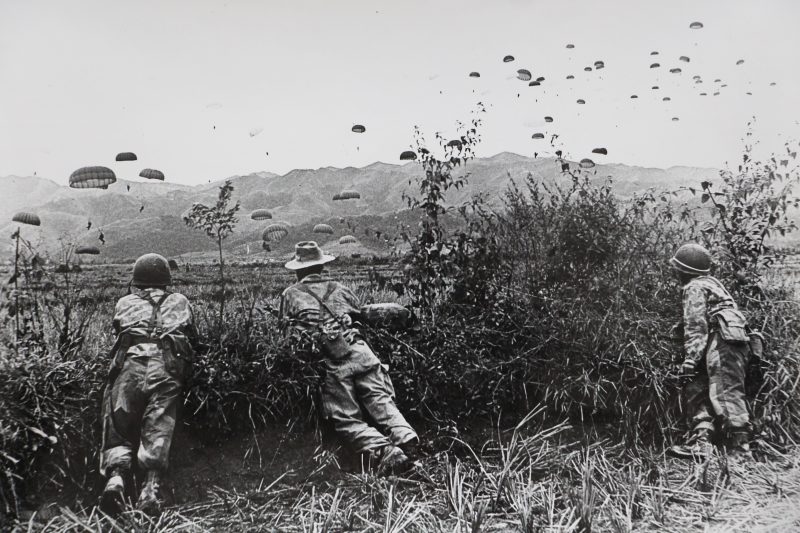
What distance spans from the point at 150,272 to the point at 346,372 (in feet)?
5.55

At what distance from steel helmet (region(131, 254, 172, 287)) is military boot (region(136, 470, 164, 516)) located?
1.38 meters

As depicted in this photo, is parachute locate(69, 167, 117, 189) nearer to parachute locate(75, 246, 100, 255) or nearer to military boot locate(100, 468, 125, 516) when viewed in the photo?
parachute locate(75, 246, 100, 255)

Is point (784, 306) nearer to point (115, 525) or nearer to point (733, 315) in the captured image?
point (733, 315)

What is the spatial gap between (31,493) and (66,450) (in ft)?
0.98

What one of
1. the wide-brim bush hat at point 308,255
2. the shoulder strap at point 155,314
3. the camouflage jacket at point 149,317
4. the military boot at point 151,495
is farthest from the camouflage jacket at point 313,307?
the military boot at point 151,495

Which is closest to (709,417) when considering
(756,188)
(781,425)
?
(781,425)

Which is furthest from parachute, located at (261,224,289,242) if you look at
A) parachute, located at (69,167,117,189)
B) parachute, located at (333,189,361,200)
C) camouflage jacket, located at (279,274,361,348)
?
camouflage jacket, located at (279,274,361,348)

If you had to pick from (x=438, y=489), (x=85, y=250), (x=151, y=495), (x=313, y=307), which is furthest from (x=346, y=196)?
(x=151, y=495)

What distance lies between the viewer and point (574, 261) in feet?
17.7

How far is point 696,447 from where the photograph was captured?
4.29 m

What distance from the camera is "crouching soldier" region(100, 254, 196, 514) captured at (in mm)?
3301

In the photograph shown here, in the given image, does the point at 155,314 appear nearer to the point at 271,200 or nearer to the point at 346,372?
the point at 346,372

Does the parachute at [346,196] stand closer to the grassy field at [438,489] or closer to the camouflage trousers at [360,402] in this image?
the camouflage trousers at [360,402]

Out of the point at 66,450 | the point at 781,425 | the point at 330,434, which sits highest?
the point at 66,450
